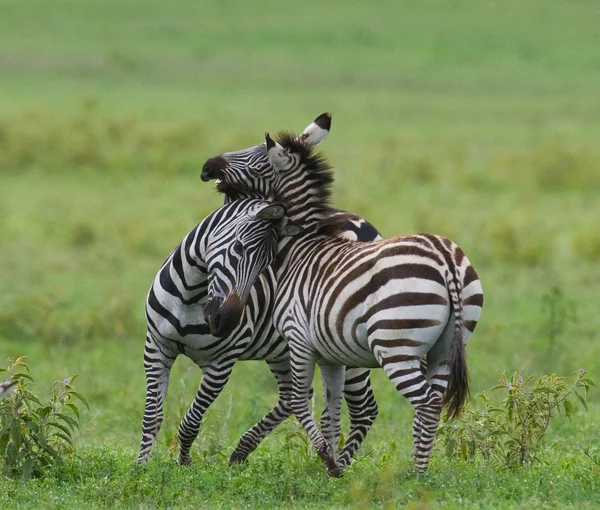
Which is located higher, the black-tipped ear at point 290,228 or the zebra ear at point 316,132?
the zebra ear at point 316,132

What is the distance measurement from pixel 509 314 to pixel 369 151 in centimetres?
1195

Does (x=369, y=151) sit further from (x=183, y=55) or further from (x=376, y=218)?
(x=183, y=55)

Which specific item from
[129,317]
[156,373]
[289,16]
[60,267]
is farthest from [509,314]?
[289,16]

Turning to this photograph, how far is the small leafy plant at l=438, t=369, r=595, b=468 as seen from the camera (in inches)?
271

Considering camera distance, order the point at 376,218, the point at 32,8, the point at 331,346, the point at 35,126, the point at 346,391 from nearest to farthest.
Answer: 1. the point at 331,346
2. the point at 346,391
3. the point at 376,218
4. the point at 35,126
5. the point at 32,8

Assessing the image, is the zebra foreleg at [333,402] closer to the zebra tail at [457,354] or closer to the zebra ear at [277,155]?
the zebra tail at [457,354]

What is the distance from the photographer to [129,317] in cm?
1291

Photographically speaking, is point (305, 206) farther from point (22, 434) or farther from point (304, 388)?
point (22, 434)

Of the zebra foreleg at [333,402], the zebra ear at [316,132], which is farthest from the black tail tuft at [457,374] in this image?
the zebra ear at [316,132]

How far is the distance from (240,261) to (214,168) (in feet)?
2.20

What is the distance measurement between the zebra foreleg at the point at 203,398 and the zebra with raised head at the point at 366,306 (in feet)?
1.70

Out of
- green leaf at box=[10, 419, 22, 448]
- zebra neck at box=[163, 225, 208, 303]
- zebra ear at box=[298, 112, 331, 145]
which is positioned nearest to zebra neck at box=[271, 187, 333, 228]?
zebra ear at box=[298, 112, 331, 145]

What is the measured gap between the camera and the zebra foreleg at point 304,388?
22.1ft

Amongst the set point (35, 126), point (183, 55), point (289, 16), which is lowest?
point (35, 126)
